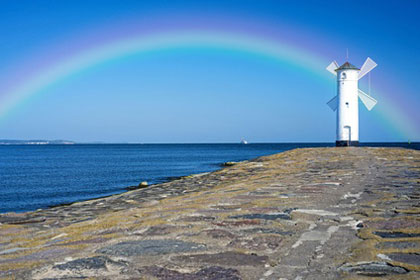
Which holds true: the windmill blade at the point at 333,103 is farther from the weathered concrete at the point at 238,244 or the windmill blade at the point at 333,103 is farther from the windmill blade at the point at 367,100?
the weathered concrete at the point at 238,244

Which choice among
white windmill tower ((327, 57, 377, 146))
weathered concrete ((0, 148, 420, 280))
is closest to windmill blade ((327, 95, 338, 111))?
white windmill tower ((327, 57, 377, 146))

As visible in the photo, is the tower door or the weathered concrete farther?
the tower door

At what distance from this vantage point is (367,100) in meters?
29.5

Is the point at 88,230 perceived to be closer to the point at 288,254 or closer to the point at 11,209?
the point at 288,254

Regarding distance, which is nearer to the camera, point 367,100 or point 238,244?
point 238,244

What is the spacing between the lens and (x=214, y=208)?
223 inches

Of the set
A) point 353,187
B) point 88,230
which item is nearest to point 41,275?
point 88,230

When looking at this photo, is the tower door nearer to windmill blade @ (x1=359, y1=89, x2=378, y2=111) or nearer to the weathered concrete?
windmill blade @ (x1=359, y1=89, x2=378, y2=111)

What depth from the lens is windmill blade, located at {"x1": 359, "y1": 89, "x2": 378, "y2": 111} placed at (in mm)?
29177

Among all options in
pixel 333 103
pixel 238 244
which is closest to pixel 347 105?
pixel 333 103

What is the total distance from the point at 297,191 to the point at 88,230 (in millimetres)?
3863

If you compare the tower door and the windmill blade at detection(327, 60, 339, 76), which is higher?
the windmill blade at detection(327, 60, 339, 76)

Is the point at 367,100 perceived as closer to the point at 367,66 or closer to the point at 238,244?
the point at 367,66

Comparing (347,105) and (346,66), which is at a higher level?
(346,66)
